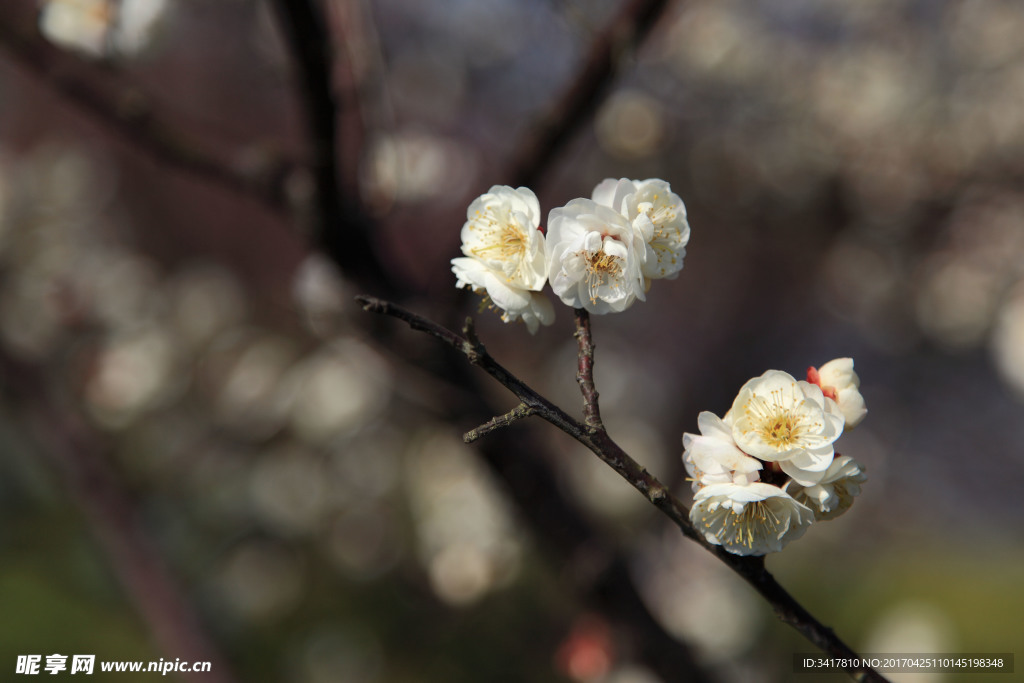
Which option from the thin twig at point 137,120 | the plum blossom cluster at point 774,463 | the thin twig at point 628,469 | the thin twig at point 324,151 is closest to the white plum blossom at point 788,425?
the plum blossom cluster at point 774,463

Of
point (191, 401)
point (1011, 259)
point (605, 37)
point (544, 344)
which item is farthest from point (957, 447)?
point (191, 401)

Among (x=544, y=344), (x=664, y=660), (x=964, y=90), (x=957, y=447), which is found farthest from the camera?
(x=957, y=447)

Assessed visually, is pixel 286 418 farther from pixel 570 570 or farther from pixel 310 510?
pixel 570 570

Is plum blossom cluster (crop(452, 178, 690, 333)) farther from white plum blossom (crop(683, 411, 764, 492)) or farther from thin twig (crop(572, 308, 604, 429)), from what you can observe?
white plum blossom (crop(683, 411, 764, 492))

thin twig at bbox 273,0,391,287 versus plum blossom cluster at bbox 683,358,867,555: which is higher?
→ thin twig at bbox 273,0,391,287

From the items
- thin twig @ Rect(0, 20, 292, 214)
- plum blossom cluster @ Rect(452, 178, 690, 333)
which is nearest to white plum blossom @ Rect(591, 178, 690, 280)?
plum blossom cluster @ Rect(452, 178, 690, 333)

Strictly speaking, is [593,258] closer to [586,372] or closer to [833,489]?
[586,372]
